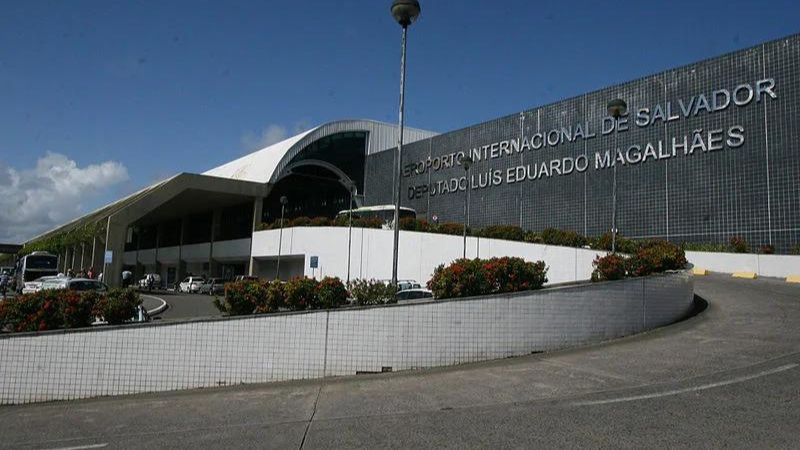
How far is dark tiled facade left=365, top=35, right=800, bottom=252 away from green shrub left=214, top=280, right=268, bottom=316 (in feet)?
50.3

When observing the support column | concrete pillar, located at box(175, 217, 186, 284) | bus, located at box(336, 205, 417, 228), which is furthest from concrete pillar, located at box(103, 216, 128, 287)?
concrete pillar, located at box(175, 217, 186, 284)

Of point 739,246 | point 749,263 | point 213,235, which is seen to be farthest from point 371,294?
point 213,235

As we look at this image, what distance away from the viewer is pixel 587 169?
33125mm

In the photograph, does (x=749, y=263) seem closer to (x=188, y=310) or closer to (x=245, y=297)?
(x=245, y=297)

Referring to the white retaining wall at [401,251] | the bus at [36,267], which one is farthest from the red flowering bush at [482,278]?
the bus at [36,267]

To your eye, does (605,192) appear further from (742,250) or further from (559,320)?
(559,320)

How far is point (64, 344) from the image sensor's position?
909cm

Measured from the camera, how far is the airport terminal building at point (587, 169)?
25.7 m

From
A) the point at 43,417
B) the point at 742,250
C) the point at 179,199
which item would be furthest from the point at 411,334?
the point at 179,199

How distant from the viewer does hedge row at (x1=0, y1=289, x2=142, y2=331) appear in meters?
9.40

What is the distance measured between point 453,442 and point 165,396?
511 cm

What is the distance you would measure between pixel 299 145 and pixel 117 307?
132ft

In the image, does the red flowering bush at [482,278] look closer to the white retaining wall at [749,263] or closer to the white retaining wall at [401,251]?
the white retaining wall at [401,251]

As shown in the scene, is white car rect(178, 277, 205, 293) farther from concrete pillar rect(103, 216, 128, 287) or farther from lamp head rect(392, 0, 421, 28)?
lamp head rect(392, 0, 421, 28)
